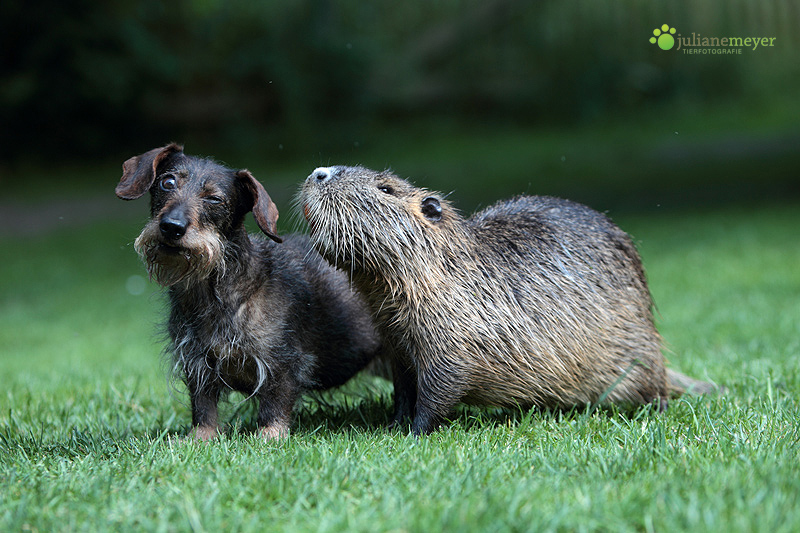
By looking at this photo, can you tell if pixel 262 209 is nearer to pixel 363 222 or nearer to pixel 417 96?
pixel 363 222

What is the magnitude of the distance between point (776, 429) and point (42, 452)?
3.11 m

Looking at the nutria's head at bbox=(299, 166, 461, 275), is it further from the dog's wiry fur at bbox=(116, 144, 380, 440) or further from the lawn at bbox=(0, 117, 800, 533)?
the lawn at bbox=(0, 117, 800, 533)

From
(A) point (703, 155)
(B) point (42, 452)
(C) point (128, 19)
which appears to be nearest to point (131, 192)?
(B) point (42, 452)

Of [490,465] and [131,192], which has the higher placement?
[131,192]

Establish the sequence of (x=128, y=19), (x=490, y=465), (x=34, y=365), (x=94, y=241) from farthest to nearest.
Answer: (x=128, y=19) → (x=94, y=241) → (x=34, y=365) → (x=490, y=465)

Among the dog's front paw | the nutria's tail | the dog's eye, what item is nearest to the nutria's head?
the dog's eye

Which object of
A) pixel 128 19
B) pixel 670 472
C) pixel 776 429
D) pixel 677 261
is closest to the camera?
pixel 670 472

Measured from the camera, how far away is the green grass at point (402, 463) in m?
2.34

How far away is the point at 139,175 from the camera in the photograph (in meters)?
3.45

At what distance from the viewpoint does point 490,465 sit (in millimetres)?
2846

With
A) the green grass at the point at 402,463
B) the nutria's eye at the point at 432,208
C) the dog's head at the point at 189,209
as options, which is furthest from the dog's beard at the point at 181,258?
the nutria's eye at the point at 432,208

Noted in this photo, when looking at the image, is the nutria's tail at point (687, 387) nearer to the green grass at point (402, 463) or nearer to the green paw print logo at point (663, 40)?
the green grass at point (402, 463)

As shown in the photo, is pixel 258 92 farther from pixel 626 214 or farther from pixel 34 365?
pixel 34 365

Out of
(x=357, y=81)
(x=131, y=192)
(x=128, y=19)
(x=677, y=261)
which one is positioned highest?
(x=128, y=19)
